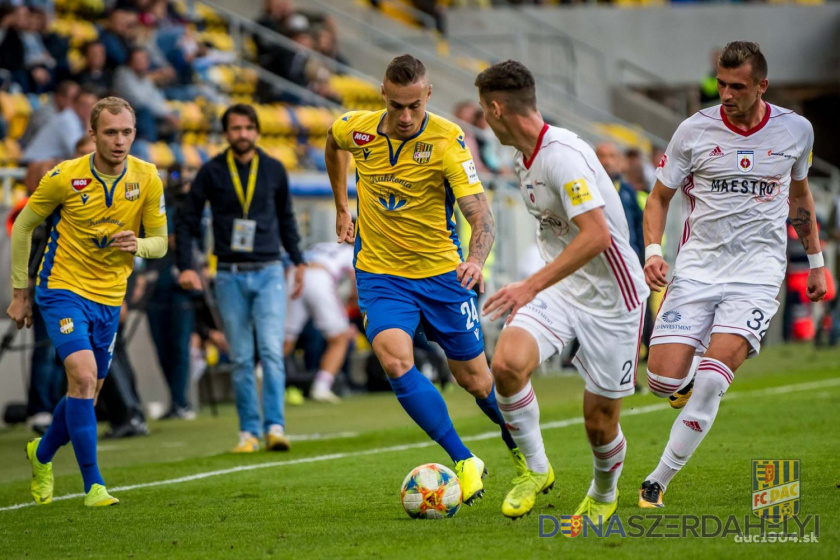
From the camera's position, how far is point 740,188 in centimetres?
697

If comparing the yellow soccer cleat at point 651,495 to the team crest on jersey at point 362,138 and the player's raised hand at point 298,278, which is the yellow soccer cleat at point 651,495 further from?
the player's raised hand at point 298,278

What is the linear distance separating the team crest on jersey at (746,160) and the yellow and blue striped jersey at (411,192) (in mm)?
1382

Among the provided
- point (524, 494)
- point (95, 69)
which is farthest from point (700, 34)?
point (524, 494)

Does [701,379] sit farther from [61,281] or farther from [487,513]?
[61,281]

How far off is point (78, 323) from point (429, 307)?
6.68 feet

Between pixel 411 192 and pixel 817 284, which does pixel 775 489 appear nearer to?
pixel 817 284

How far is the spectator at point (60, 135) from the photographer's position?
13906 millimetres

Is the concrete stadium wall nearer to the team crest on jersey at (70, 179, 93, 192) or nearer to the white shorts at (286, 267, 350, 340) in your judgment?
the white shorts at (286, 267, 350, 340)

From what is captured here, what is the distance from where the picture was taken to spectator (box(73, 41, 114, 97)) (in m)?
15.6

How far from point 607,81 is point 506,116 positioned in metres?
21.5

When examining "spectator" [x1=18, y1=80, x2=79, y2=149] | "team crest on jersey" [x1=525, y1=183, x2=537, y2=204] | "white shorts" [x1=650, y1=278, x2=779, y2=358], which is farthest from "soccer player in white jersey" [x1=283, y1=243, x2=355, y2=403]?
"team crest on jersey" [x1=525, y1=183, x2=537, y2=204]

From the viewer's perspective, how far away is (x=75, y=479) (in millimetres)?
9031

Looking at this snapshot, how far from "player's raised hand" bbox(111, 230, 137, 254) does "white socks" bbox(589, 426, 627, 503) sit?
307 centimetres

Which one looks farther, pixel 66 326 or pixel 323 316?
pixel 323 316
